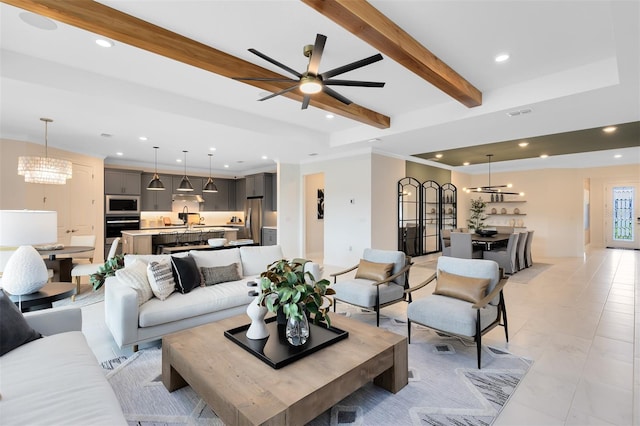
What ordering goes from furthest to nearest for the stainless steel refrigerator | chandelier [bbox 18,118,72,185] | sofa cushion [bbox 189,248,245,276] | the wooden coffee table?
1. the stainless steel refrigerator
2. chandelier [bbox 18,118,72,185]
3. sofa cushion [bbox 189,248,245,276]
4. the wooden coffee table

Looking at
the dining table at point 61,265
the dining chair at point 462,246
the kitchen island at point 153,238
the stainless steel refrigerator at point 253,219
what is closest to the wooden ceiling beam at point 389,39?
the dining chair at point 462,246

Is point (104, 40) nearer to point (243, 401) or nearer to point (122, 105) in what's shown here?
point (122, 105)

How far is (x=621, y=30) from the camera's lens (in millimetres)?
2277

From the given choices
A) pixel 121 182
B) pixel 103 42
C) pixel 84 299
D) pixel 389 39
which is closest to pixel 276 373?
pixel 389 39

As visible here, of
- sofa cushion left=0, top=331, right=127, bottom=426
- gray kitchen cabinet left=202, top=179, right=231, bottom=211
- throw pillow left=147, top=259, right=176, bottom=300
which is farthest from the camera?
gray kitchen cabinet left=202, top=179, right=231, bottom=211

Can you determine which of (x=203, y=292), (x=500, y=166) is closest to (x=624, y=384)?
(x=203, y=292)

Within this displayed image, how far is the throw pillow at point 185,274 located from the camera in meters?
3.32

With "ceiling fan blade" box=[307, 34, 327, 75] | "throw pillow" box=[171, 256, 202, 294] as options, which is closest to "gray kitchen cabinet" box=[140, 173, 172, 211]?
"throw pillow" box=[171, 256, 202, 294]

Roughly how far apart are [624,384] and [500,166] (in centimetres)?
849

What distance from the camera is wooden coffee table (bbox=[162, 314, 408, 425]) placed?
1.58m

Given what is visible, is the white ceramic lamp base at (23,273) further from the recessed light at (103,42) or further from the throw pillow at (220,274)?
the recessed light at (103,42)

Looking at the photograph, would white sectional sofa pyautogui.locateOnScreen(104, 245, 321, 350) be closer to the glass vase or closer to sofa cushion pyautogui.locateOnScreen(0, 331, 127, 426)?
sofa cushion pyautogui.locateOnScreen(0, 331, 127, 426)

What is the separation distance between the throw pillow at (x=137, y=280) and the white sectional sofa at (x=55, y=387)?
2.73 feet

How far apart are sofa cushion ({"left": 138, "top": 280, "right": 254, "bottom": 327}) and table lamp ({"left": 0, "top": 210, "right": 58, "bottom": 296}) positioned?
0.93 meters
